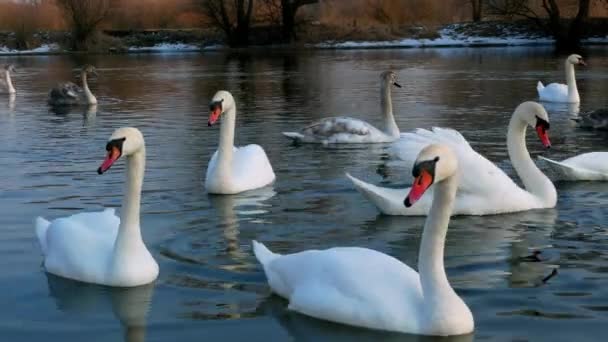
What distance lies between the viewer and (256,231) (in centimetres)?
833

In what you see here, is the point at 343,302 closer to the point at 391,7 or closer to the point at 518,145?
the point at 518,145

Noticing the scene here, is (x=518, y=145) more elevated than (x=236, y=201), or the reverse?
(x=518, y=145)

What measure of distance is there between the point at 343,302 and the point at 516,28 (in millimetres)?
56827

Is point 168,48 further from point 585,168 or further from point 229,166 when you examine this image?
point 585,168

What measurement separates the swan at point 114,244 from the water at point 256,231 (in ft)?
0.37

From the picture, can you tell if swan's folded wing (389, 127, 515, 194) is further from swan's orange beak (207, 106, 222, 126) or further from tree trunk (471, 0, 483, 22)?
tree trunk (471, 0, 483, 22)

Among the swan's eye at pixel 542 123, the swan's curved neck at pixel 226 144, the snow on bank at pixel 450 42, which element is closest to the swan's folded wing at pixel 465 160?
the swan's eye at pixel 542 123

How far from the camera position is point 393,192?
29.0ft

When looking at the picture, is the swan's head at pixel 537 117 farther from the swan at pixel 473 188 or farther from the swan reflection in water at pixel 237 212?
the swan reflection in water at pixel 237 212

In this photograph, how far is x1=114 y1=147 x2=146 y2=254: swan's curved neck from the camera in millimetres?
6559

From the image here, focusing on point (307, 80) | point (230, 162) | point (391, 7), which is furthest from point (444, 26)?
point (230, 162)

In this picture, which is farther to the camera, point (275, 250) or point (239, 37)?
point (239, 37)

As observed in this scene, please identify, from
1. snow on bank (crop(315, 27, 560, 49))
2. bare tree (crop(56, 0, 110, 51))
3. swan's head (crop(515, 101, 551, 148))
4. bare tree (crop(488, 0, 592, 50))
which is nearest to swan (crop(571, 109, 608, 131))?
swan's head (crop(515, 101, 551, 148))

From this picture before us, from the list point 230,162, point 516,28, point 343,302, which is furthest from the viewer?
point 516,28
